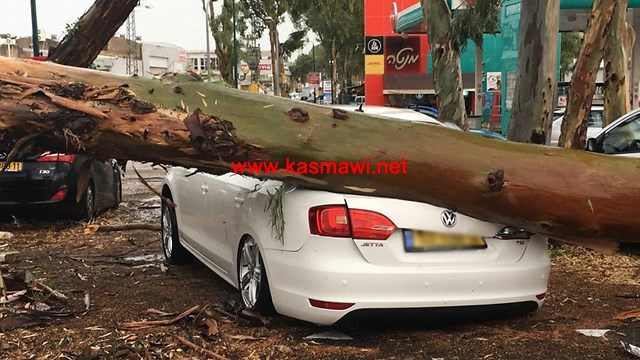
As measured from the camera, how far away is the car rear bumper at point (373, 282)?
12.6 ft

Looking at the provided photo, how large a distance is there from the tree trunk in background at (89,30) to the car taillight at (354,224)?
2983 millimetres

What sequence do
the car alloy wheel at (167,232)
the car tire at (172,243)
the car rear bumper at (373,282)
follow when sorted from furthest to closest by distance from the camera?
the car alloy wheel at (167,232) → the car tire at (172,243) → the car rear bumper at (373,282)

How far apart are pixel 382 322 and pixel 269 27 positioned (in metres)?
32.0

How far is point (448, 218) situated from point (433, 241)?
0.16 m

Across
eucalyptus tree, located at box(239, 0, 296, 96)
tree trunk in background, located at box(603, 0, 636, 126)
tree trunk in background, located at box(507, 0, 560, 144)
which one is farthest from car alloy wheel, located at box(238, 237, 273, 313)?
eucalyptus tree, located at box(239, 0, 296, 96)

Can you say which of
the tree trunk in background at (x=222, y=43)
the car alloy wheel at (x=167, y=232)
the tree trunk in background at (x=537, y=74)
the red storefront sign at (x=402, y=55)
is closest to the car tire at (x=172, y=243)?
the car alloy wheel at (x=167, y=232)

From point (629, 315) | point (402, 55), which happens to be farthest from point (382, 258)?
point (402, 55)

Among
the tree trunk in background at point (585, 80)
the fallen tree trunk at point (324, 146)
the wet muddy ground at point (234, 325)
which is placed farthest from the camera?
the tree trunk in background at point (585, 80)

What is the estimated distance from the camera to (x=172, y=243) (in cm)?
650

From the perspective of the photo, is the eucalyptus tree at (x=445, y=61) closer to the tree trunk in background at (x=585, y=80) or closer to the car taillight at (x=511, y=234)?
the tree trunk in background at (x=585, y=80)

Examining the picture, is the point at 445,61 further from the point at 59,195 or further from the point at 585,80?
the point at 59,195

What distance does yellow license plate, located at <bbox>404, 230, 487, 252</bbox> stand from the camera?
12.8ft

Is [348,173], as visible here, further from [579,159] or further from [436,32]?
[436,32]

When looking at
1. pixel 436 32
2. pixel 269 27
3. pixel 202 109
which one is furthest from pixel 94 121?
pixel 269 27
